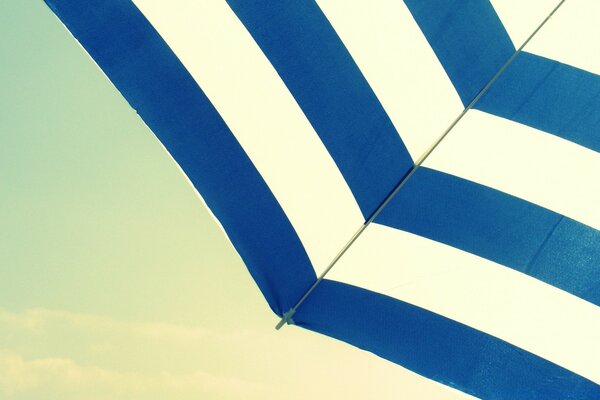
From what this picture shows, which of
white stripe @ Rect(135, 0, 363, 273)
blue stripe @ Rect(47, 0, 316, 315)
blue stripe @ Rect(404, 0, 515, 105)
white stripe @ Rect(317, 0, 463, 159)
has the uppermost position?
blue stripe @ Rect(404, 0, 515, 105)

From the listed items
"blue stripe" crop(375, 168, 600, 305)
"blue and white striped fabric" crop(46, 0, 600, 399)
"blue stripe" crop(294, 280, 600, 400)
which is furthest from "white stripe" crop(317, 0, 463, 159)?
"blue stripe" crop(294, 280, 600, 400)

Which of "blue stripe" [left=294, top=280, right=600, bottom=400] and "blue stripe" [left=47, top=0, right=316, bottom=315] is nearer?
"blue stripe" [left=47, top=0, right=316, bottom=315]

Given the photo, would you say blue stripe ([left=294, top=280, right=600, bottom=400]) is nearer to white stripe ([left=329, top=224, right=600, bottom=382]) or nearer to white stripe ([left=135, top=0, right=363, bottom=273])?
white stripe ([left=329, top=224, right=600, bottom=382])

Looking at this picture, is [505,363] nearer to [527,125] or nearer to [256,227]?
[527,125]

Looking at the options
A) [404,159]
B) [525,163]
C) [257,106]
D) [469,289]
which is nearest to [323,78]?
[257,106]

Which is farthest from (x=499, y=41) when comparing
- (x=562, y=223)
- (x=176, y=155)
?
(x=176, y=155)

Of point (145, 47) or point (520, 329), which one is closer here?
point (145, 47)
